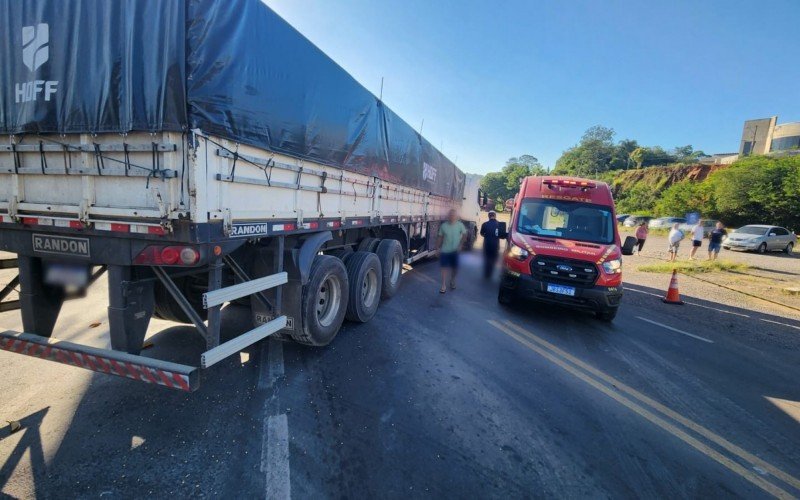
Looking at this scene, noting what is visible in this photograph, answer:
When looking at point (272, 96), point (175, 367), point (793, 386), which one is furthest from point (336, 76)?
point (793, 386)

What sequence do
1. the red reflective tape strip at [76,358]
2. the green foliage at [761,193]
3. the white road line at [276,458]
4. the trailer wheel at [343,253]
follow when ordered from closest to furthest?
the white road line at [276,458] → the red reflective tape strip at [76,358] → the trailer wheel at [343,253] → the green foliage at [761,193]

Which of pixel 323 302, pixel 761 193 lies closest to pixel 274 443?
pixel 323 302

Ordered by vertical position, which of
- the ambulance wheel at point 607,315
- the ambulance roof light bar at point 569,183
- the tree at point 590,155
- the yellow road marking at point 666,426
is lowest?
the yellow road marking at point 666,426

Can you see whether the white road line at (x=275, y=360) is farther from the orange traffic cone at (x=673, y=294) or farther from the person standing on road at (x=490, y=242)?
the orange traffic cone at (x=673, y=294)

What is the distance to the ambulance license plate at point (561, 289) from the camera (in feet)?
18.8

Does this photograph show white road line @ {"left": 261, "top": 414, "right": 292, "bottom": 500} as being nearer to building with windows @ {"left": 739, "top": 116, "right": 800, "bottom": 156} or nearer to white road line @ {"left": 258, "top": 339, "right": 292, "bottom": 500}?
white road line @ {"left": 258, "top": 339, "right": 292, "bottom": 500}

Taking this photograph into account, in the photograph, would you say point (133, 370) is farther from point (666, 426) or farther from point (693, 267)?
point (693, 267)

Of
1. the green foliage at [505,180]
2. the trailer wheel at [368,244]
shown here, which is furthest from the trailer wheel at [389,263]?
the green foliage at [505,180]

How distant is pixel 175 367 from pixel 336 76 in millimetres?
3571

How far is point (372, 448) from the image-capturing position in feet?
8.96

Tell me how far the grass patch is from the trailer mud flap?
14318 millimetres

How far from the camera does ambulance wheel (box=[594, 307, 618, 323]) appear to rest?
5.92 metres

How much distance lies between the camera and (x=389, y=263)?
6.44 meters

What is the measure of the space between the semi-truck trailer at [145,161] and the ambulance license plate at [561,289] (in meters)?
4.05
